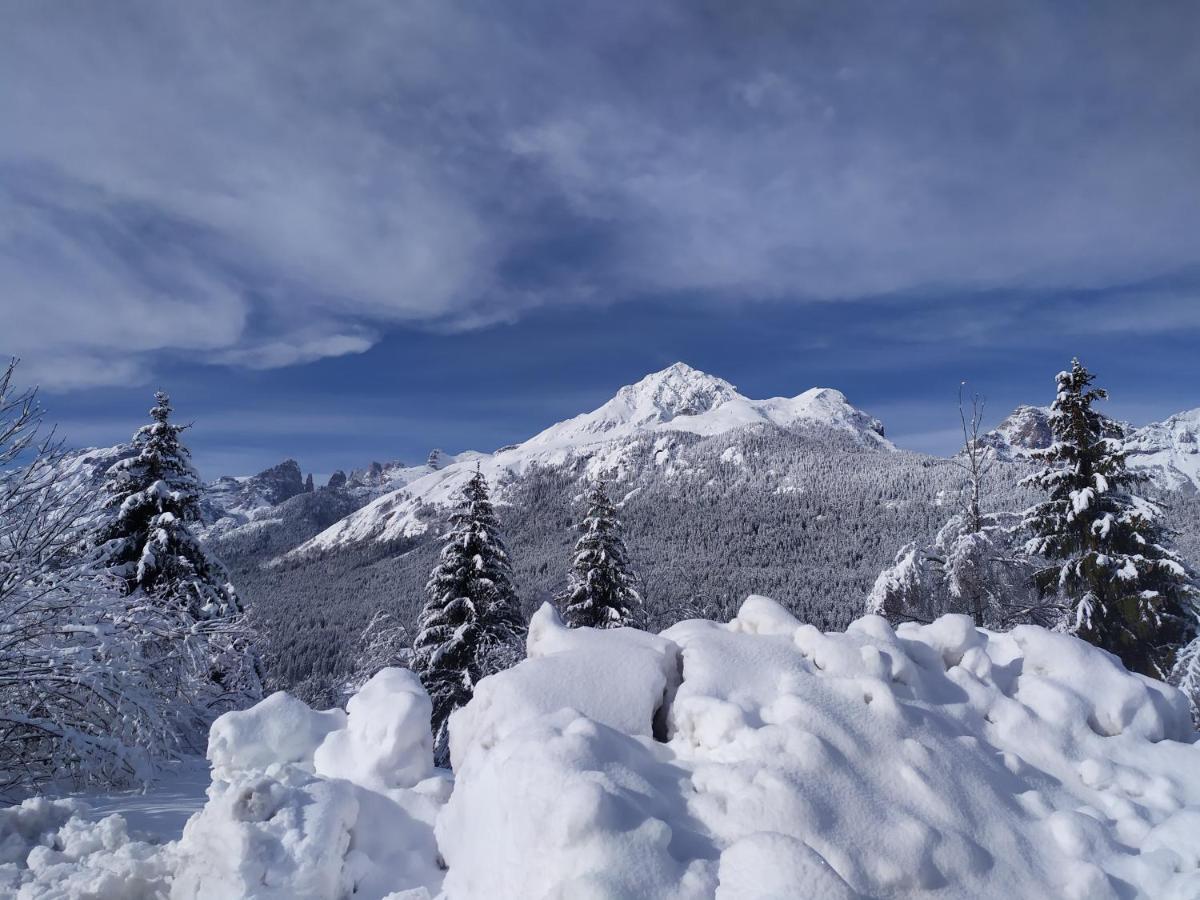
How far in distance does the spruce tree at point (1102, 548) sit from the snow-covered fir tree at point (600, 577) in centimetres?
1108

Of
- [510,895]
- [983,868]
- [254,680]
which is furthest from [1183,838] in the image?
[254,680]

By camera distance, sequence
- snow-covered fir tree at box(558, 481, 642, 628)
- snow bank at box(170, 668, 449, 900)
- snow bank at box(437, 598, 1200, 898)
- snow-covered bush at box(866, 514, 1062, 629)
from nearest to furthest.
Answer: snow bank at box(437, 598, 1200, 898)
snow bank at box(170, 668, 449, 900)
snow-covered bush at box(866, 514, 1062, 629)
snow-covered fir tree at box(558, 481, 642, 628)

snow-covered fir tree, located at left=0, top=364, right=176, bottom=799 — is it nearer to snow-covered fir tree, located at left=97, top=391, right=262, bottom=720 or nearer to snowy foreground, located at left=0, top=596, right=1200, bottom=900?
snowy foreground, located at left=0, top=596, right=1200, bottom=900

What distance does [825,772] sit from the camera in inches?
148

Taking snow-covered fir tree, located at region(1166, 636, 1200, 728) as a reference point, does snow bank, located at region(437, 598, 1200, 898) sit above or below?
above

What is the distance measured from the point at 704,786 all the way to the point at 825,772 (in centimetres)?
69

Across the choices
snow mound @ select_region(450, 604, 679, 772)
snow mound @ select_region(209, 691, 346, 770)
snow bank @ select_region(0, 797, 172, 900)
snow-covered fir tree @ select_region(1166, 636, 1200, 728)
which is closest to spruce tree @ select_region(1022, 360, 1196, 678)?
snow-covered fir tree @ select_region(1166, 636, 1200, 728)

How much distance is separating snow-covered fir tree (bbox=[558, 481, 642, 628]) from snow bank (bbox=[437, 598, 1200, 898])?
1544 cm

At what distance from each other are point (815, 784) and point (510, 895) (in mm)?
1723

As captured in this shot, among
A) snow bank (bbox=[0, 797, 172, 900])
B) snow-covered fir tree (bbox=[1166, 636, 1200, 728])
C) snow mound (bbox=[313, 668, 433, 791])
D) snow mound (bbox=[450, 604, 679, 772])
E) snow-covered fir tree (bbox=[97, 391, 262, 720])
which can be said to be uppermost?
snow-covered fir tree (bbox=[97, 391, 262, 720])

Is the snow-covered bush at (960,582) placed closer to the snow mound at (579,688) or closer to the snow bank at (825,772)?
the snow bank at (825,772)

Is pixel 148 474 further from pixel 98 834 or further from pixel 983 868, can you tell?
pixel 983 868

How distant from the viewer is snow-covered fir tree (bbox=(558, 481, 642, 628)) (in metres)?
20.6

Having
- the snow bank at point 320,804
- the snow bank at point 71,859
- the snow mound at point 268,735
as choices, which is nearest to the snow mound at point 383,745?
the snow bank at point 320,804
